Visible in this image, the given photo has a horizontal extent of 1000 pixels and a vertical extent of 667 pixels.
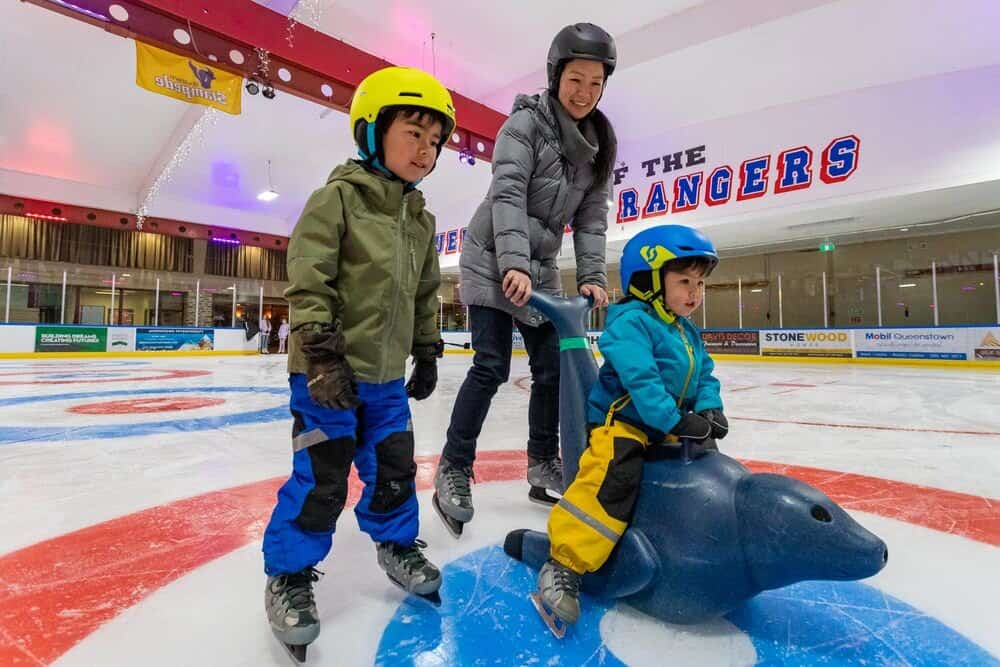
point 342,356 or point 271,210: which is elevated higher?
point 271,210

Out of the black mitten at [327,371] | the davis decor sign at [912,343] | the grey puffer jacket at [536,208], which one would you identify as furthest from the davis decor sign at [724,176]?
the black mitten at [327,371]

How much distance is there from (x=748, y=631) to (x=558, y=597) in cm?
30

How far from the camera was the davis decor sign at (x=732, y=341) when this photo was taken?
1048 cm

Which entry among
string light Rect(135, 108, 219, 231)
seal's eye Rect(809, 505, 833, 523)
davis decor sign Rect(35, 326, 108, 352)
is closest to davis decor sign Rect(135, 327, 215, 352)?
davis decor sign Rect(35, 326, 108, 352)

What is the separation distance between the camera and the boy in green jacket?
785 mm

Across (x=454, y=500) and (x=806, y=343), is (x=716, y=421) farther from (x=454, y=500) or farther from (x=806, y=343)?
(x=806, y=343)

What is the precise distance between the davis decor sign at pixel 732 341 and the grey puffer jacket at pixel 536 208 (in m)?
9.99

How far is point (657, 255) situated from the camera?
35.3 inches

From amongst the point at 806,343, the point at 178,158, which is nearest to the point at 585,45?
the point at 806,343

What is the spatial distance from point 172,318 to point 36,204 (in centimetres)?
416

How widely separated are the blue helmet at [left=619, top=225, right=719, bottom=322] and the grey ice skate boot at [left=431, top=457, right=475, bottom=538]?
0.62m

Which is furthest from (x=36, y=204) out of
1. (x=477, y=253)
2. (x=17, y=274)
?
(x=477, y=253)

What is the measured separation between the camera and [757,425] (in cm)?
261

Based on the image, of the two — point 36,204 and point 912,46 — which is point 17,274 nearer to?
point 36,204
